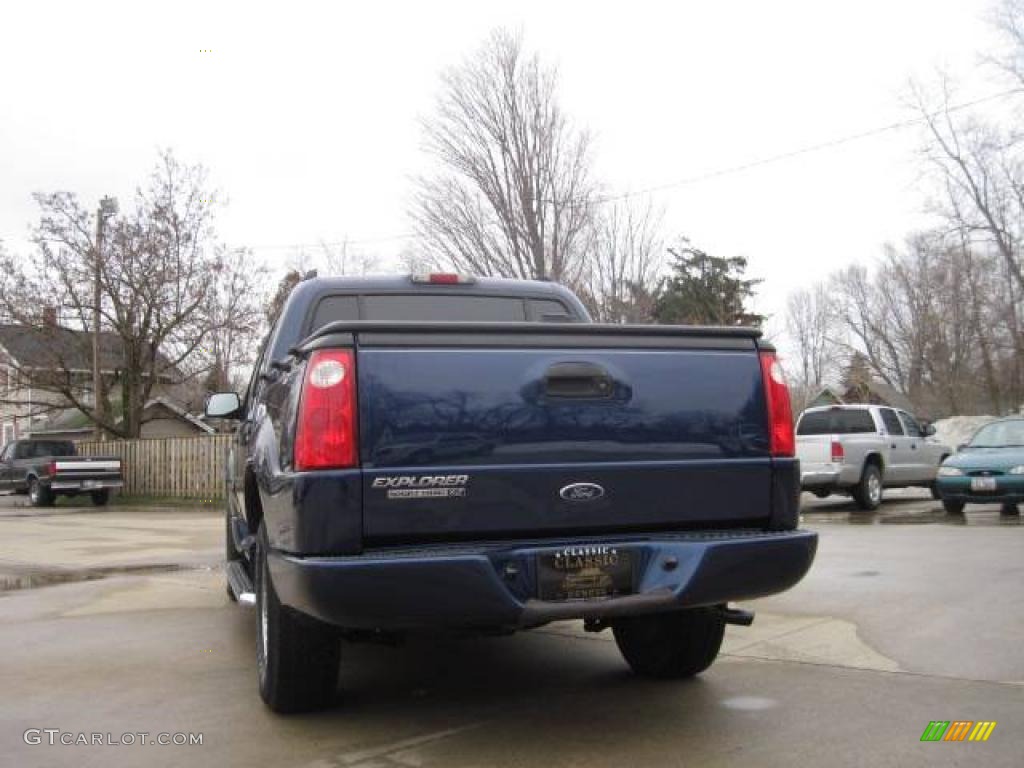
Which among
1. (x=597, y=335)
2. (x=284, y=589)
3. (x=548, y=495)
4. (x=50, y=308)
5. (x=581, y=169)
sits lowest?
(x=284, y=589)

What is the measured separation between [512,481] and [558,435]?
264 millimetres

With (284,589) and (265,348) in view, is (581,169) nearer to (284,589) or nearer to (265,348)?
(265,348)

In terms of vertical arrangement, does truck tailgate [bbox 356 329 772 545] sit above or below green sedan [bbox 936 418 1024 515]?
above

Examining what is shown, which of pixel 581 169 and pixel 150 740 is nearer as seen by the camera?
pixel 150 740

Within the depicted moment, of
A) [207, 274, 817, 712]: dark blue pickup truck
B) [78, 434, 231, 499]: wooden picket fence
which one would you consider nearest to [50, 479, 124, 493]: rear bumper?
[78, 434, 231, 499]: wooden picket fence

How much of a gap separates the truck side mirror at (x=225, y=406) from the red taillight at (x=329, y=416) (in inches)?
117

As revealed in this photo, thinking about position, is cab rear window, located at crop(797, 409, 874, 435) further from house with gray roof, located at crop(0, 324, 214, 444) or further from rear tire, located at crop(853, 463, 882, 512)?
house with gray roof, located at crop(0, 324, 214, 444)

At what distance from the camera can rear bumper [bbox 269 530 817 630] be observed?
374 centimetres

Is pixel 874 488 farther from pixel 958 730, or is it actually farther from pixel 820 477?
pixel 958 730

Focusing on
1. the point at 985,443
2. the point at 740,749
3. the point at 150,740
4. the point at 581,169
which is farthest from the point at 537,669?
the point at 581,169

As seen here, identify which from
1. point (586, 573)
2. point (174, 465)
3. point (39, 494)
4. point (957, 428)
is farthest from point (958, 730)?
point (957, 428)

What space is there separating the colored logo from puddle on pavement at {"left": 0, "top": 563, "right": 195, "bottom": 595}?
8.15 m

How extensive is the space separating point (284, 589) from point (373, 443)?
2.39 ft

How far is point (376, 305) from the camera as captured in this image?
19.5ft
